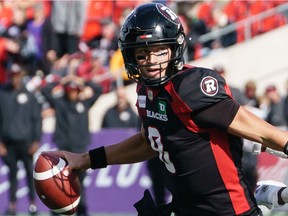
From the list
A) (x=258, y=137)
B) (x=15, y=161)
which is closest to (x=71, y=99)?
(x=15, y=161)

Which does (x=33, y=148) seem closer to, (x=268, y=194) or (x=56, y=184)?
(x=56, y=184)

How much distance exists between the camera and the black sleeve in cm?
425

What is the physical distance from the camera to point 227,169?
14.5ft

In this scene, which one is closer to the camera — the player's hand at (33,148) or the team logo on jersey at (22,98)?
the player's hand at (33,148)

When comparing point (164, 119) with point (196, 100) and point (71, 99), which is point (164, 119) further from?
point (71, 99)

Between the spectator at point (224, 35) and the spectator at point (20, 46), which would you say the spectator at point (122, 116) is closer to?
the spectator at point (20, 46)

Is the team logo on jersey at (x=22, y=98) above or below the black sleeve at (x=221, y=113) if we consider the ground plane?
below

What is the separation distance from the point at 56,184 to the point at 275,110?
8.15 metres

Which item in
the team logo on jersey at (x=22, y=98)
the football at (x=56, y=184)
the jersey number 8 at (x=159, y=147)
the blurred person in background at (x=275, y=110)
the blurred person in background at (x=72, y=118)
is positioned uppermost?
the jersey number 8 at (x=159, y=147)

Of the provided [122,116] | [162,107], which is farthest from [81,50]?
[162,107]

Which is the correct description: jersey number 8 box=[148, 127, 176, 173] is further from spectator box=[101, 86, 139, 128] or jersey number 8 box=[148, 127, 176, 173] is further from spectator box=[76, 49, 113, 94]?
spectator box=[76, 49, 113, 94]

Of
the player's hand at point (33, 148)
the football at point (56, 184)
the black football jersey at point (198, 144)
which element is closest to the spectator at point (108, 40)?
the player's hand at point (33, 148)

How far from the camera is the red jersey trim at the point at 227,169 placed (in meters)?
4.41

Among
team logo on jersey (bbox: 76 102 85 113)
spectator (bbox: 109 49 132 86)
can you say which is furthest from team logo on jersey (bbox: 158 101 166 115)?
spectator (bbox: 109 49 132 86)
